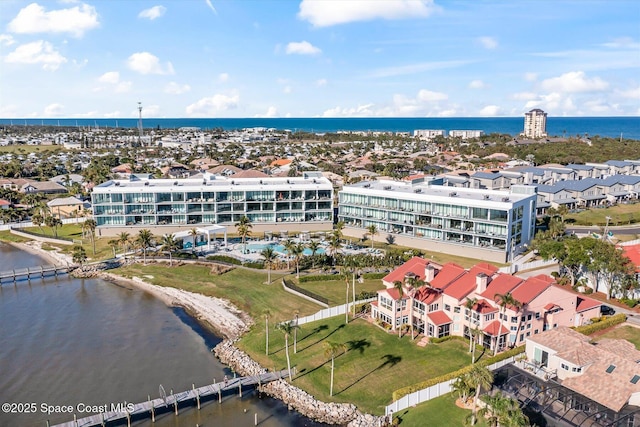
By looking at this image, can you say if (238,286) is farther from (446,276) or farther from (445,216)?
(445,216)

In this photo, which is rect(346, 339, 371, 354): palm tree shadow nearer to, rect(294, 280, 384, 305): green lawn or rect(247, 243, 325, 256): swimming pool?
rect(294, 280, 384, 305): green lawn

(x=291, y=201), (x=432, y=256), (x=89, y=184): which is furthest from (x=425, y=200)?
(x=89, y=184)

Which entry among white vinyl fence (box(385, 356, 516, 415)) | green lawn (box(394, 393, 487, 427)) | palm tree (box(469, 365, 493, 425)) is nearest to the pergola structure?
white vinyl fence (box(385, 356, 516, 415))

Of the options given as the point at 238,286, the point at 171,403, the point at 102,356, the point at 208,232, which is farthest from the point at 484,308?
the point at 208,232

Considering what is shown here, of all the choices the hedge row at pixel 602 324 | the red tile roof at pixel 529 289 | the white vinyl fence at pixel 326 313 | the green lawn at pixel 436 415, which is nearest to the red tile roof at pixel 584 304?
the hedge row at pixel 602 324

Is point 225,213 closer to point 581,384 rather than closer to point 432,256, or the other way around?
point 432,256
